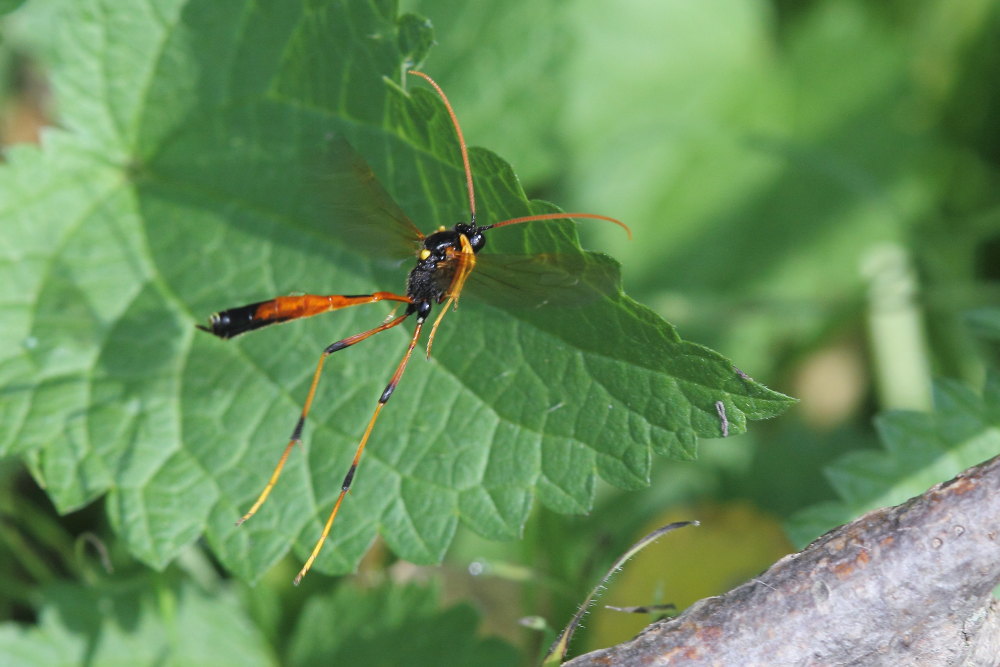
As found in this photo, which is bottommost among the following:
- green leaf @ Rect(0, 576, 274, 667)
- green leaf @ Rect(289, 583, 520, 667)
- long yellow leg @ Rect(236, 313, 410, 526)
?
green leaf @ Rect(0, 576, 274, 667)

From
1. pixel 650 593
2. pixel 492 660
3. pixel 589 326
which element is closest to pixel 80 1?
pixel 589 326

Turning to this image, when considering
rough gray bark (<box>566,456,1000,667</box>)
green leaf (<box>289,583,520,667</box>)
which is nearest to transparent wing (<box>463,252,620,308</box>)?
rough gray bark (<box>566,456,1000,667</box>)

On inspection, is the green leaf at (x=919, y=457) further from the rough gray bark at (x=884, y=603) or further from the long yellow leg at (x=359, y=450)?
the long yellow leg at (x=359, y=450)

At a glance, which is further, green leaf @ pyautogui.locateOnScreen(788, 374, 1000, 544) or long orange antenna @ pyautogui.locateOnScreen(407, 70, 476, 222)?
green leaf @ pyautogui.locateOnScreen(788, 374, 1000, 544)

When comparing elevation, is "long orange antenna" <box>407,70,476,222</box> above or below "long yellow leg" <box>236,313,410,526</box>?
above

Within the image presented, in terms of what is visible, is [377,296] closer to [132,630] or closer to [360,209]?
[360,209]

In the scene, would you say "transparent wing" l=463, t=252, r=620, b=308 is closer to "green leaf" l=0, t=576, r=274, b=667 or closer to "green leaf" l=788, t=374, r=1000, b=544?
"green leaf" l=788, t=374, r=1000, b=544
